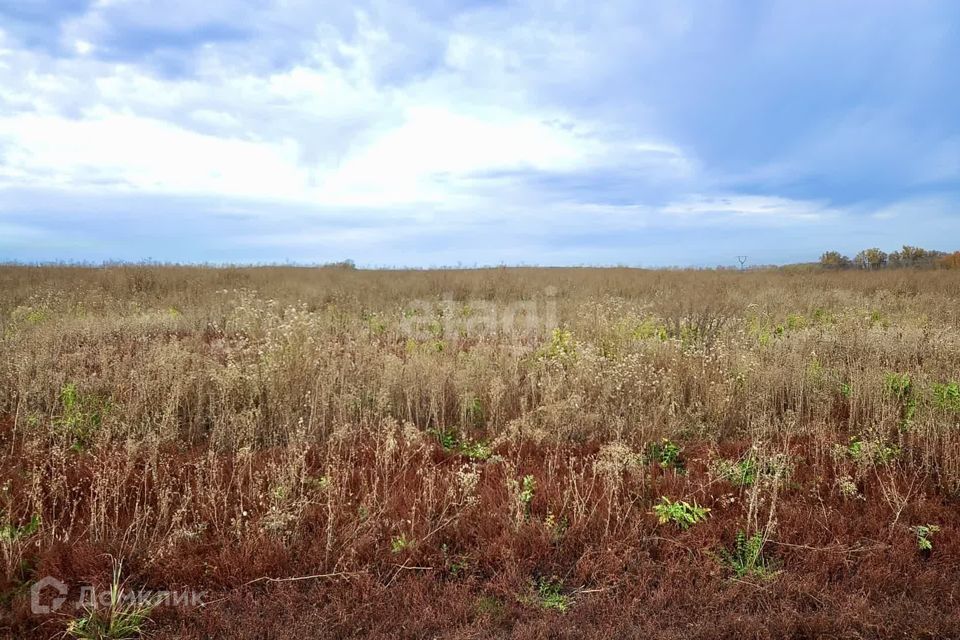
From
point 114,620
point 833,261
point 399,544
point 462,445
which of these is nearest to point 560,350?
point 462,445

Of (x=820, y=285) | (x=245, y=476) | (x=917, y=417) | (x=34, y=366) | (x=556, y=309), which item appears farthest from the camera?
(x=820, y=285)

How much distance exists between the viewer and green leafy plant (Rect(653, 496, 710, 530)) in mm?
3469

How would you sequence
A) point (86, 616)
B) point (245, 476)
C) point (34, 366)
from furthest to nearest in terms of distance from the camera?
point (34, 366) → point (245, 476) → point (86, 616)

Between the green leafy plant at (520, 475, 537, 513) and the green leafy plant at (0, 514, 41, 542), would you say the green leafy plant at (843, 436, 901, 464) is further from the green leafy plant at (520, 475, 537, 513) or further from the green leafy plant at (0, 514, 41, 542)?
the green leafy plant at (0, 514, 41, 542)

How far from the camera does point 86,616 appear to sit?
2.72 meters

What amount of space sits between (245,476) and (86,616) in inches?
56.9

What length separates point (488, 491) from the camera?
379 centimetres

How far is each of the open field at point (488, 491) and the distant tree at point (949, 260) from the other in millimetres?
24390

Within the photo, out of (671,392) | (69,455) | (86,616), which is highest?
(671,392)

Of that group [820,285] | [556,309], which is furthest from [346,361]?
[820,285]

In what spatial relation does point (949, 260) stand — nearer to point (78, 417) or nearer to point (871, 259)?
point (871, 259)

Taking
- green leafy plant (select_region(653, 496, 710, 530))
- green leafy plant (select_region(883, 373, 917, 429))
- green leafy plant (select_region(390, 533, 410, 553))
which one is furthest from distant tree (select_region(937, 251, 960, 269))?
green leafy plant (select_region(390, 533, 410, 553))

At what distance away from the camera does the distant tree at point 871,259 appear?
26.9 m

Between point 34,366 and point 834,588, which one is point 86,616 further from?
point 34,366
